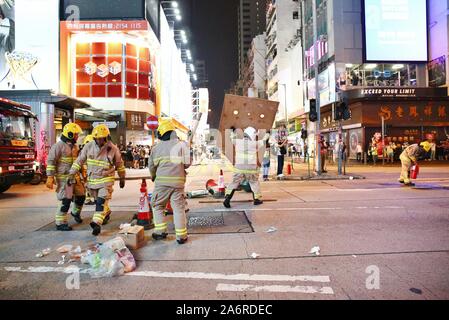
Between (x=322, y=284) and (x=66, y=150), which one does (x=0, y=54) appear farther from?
(x=322, y=284)

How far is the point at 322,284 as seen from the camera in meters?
3.92

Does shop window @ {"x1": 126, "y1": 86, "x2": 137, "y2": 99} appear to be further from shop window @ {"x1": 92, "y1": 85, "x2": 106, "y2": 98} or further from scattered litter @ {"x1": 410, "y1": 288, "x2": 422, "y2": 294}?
scattered litter @ {"x1": 410, "y1": 288, "x2": 422, "y2": 294}

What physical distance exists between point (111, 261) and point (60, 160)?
3.51 metres

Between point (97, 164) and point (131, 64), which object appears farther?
point (131, 64)

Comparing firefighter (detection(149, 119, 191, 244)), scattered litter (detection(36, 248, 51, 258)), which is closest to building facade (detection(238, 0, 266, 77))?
firefighter (detection(149, 119, 191, 244))

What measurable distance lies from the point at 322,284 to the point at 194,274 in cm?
148

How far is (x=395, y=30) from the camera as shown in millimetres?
30766

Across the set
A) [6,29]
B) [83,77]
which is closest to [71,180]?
[83,77]

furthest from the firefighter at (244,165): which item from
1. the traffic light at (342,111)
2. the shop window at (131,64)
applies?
the shop window at (131,64)

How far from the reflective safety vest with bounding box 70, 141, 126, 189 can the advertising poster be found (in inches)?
842

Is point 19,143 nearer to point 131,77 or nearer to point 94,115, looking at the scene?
point 94,115

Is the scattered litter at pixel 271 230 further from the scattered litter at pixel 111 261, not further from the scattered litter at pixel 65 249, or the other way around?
the scattered litter at pixel 65 249

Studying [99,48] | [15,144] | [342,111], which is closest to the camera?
[15,144]

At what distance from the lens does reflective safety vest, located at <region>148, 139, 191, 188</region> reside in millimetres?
5684
